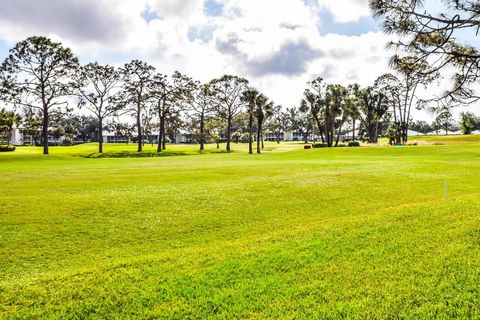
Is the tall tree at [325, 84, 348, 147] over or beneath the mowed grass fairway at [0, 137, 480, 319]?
over

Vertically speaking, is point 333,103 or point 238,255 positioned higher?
point 333,103

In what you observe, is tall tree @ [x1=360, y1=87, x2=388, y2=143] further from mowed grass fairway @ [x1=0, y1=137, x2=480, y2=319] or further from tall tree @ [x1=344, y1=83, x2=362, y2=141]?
mowed grass fairway @ [x1=0, y1=137, x2=480, y2=319]

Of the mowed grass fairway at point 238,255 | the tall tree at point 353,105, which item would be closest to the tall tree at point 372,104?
the tall tree at point 353,105

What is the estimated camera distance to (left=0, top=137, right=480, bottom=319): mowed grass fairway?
6039 millimetres

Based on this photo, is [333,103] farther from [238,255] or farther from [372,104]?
[238,255]

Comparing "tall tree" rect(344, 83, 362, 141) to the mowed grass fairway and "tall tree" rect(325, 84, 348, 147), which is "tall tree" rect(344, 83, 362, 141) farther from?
the mowed grass fairway

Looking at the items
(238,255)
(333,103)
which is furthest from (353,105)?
(238,255)

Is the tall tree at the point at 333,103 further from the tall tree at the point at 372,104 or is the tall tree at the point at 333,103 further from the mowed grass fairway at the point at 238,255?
the mowed grass fairway at the point at 238,255

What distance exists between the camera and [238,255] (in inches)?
331

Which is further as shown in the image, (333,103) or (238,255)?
(333,103)

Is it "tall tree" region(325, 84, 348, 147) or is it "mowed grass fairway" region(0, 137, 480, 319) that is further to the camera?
"tall tree" region(325, 84, 348, 147)

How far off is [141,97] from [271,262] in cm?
6891

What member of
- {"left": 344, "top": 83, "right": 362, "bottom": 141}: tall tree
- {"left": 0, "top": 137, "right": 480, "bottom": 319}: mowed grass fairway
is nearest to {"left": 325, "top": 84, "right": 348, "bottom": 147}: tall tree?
{"left": 344, "top": 83, "right": 362, "bottom": 141}: tall tree

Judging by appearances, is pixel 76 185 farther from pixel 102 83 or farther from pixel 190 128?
pixel 190 128
